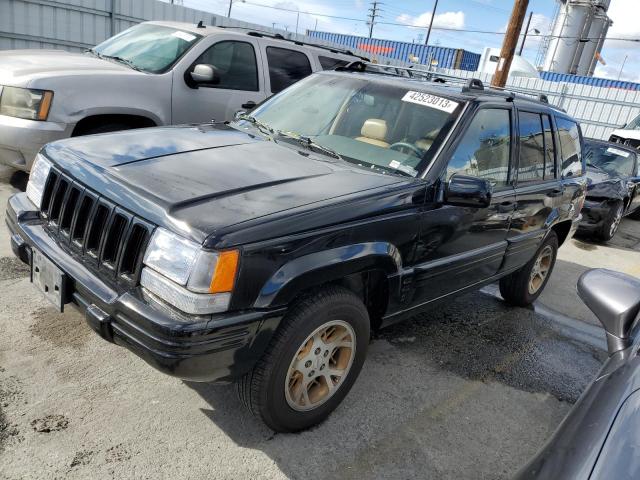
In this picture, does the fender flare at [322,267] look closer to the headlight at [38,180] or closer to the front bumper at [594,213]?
the headlight at [38,180]

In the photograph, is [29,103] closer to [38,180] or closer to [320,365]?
[38,180]

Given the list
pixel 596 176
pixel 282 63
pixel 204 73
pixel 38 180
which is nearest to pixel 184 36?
pixel 204 73

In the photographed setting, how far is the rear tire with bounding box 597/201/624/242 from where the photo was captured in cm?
789

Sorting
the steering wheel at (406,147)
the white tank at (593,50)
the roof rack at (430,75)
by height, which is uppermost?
the white tank at (593,50)

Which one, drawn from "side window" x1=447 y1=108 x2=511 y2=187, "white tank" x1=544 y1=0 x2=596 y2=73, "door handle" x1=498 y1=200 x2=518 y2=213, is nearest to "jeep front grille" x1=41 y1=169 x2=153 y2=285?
"side window" x1=447 y1=108 x2=511 y2=187

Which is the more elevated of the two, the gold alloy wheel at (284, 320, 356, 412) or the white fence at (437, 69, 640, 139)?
the white fence at (437, 69, 640, 139)

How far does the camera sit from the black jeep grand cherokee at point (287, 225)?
208cm

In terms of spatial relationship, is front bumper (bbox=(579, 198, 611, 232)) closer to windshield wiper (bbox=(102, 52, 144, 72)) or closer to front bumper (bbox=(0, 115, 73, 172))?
windshield wiper (bbox=(102, 52, 144, 72))

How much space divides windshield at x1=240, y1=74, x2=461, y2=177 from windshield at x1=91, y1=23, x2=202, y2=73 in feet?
7.58

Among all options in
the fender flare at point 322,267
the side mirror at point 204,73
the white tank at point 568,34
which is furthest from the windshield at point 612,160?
the white tank at point 568,34

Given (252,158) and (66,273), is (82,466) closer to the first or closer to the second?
(66,273)

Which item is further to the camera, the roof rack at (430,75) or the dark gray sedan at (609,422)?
the roof rack at (430,75)

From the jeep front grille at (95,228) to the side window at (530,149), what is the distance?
2780 millimetres

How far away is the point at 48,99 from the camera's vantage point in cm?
453
